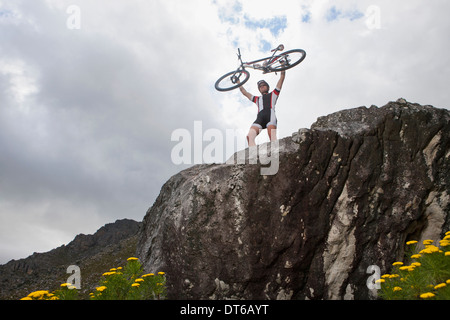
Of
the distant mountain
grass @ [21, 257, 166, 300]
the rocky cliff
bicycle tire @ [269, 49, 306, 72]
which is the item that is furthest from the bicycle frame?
the distant mountain

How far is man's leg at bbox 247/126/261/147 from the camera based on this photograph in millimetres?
12367

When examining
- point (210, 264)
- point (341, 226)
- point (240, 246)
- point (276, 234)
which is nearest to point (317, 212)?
point (341, 226)

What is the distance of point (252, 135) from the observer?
12.5 m

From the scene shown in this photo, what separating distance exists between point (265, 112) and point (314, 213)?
15.8ft

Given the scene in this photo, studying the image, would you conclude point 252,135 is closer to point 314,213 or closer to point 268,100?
point 268,100

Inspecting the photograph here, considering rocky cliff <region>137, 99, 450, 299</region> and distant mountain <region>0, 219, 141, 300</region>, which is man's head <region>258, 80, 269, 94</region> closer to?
rocky cliff <region>137, 99, 450, 299</region>

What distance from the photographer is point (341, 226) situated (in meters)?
9.57

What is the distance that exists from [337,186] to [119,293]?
6381mm

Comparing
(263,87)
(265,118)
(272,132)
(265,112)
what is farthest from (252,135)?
(263,87)

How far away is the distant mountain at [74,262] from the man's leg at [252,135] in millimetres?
29131

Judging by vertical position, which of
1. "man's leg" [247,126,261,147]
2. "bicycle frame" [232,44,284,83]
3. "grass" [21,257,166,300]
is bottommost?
"grass" [21,257,166,300]

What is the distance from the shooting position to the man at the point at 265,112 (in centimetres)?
1243
